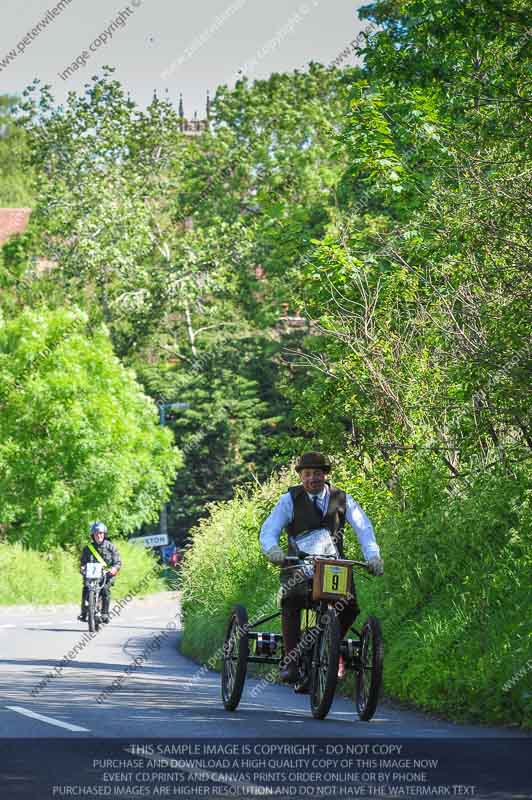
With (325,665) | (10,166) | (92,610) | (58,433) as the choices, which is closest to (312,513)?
(325,665)

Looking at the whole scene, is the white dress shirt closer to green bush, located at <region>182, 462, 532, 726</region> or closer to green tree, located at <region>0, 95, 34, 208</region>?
green bush, located at <region>182, 462, 532, 726</region>

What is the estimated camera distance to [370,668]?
10969mm

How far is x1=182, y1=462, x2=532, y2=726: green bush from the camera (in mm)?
12305

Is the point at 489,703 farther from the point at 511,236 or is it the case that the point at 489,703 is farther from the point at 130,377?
the point at 130,377

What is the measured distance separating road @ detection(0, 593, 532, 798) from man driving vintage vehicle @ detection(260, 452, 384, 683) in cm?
86

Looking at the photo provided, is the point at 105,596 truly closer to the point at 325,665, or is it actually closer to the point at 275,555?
the point at 275,555

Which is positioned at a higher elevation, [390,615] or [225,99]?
[225,99]

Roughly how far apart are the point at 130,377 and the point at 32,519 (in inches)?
263

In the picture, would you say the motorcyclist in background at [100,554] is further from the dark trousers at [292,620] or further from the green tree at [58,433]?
the green tree at [58,433]

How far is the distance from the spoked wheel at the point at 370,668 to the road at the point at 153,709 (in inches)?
6.5

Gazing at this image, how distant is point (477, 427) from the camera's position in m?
14.3

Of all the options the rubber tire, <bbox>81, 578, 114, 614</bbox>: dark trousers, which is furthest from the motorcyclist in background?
the rubber tire

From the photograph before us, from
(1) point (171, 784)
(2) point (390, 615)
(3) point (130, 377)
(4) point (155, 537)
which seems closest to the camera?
(1) point (171, 784)

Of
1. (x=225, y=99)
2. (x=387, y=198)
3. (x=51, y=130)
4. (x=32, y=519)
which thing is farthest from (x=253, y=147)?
(x=387, y=198)
